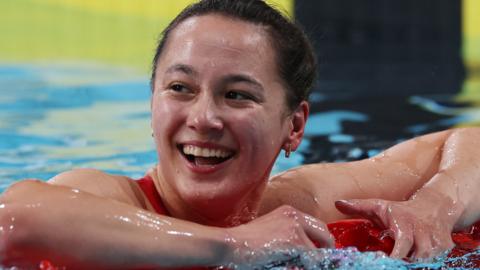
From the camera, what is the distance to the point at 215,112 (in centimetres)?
213

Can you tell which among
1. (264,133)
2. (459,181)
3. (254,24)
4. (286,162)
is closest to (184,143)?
(264,133)

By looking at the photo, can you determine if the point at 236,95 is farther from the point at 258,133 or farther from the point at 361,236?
the point at 361,236

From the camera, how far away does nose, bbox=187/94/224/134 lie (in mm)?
2104

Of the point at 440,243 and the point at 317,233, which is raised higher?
the point at 317,233

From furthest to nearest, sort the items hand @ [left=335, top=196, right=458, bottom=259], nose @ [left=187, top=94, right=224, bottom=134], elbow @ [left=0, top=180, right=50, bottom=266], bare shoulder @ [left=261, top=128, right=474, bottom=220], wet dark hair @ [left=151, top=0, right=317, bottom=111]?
bare shoulder @ [left=261, top=128, right=474, bottom=220]
wet dark hair @ [left=151, top=0, right=317, bottom=111]
hand @ [left=335, top=196, right=458, bottom=259]
nose @ [left=187, top=94, right=224, bottom=134]
elbow @ [left=0, top=180, right=50, bottom=266]

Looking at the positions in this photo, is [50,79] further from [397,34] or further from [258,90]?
[258,90]

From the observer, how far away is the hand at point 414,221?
7.29 ft

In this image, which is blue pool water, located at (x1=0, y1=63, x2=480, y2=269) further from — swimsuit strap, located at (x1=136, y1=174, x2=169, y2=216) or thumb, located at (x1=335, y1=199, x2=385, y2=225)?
thumb, located at (x1=335, y1=199, x2=385, y2=225)

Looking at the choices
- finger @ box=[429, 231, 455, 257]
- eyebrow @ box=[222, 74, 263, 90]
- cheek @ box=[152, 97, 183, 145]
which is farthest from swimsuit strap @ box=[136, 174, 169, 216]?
finger @ box=[429, 231, 455, 257]

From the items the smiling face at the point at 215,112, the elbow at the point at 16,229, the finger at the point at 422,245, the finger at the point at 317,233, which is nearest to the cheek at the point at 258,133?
the smiling face at the point at 215,112

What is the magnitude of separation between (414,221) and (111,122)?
335 cm

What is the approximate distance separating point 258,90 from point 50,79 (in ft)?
15.2

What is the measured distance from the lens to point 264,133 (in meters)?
2.23

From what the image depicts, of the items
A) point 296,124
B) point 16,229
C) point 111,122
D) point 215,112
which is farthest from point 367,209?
point 111,122
